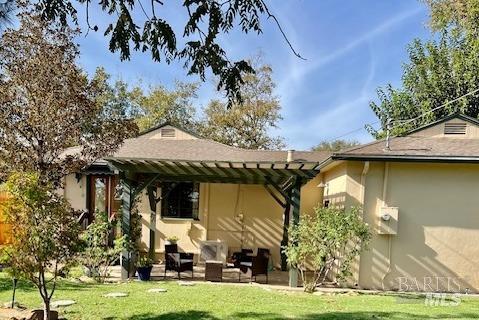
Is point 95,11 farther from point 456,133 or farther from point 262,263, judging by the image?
point 456,133

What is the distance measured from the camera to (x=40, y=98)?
722 cm

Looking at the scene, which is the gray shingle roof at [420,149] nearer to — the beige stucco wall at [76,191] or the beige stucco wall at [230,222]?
the beige stucco wall at [230,222]

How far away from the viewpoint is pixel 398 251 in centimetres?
1130

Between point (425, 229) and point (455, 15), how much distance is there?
16.1 metres

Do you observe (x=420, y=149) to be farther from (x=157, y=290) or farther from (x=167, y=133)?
(x=167, y=133)

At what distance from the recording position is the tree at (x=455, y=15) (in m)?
21.2

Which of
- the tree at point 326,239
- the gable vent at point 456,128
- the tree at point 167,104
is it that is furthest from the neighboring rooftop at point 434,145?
the tree at point 167,104

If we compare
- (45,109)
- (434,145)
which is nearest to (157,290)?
(45,109)

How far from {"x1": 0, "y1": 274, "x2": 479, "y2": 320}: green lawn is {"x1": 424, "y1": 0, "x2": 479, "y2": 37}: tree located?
54.4 feet

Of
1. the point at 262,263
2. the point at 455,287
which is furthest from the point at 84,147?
the point at 455,287

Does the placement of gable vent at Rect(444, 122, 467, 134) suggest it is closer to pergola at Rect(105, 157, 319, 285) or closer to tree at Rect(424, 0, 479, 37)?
pergola at Rect(105, 157, 319, 285)

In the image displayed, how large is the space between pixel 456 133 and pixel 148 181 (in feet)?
30.8

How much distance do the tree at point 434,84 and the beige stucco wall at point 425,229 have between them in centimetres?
933

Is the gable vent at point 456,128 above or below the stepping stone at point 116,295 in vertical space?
above
